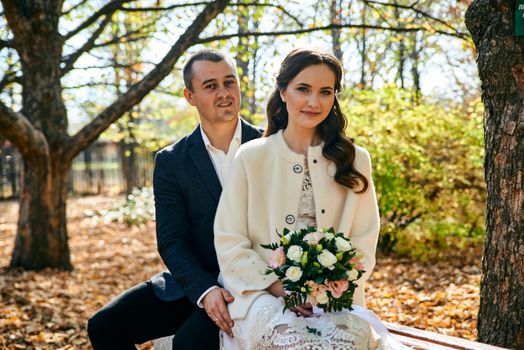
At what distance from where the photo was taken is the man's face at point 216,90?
125 inches

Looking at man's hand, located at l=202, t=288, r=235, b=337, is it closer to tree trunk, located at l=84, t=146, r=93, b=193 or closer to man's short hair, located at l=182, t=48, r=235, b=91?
man's short hair, located at l=182, t=48, r=235, b=91

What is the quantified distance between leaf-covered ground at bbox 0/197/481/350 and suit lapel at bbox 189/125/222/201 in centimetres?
213

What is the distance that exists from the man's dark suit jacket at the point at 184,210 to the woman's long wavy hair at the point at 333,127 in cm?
66

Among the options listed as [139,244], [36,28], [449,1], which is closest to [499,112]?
[36,28]

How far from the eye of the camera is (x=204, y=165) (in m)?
3.08

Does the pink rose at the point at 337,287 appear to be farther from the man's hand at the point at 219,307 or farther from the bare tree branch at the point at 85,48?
the bare tree branch at the point at 85,48

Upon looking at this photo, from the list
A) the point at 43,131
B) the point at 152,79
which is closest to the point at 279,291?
the point at 152,79

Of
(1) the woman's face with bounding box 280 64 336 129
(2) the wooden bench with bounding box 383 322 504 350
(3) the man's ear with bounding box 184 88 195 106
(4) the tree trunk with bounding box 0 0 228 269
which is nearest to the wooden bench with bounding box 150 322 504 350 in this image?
(2) the wooden bench with bounding box 383 322 504 350

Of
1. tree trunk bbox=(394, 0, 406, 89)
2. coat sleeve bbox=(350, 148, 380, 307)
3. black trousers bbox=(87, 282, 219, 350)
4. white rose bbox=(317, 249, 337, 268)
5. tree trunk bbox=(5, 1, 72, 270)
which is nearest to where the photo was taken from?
Answer: white rose bbox=(317, 249, 337, 268)

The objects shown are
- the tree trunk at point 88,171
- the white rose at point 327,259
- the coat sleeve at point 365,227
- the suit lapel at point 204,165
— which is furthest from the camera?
the tree trunk at point 88,171

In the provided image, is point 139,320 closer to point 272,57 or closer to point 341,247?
point 341,247

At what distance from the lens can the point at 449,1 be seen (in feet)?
40.5

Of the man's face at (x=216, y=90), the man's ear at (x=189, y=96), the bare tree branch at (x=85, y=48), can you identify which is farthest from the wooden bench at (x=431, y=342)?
the bare tree branch at (x=85, y=48)

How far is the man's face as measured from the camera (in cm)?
318
